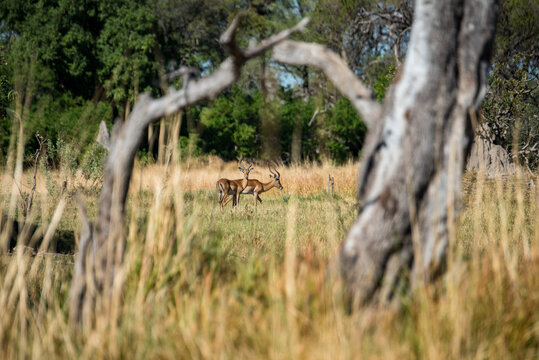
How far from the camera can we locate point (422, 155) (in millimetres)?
2721

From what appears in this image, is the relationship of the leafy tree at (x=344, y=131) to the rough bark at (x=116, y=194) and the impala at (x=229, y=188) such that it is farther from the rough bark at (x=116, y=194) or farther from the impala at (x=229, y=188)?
the rough bark at (x=116, y=194)

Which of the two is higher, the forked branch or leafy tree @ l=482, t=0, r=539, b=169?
leafy tree @ l=482, t=0, r=539, b=169

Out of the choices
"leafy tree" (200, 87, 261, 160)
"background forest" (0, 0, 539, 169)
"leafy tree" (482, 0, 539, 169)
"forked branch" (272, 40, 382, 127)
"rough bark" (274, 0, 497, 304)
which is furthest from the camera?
"leafy tree" (200, 87, 261, 160)

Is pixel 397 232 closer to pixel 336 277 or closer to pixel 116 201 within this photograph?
pixel 336 277

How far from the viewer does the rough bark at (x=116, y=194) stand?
9.11 ft

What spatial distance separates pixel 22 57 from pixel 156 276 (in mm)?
21939

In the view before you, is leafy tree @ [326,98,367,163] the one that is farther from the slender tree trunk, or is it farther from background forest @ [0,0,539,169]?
the slender tree trunk

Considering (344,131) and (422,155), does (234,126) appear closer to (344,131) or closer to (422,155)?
(344,131)

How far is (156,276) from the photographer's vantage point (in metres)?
3.00

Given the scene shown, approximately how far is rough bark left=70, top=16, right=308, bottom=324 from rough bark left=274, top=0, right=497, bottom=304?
676mm

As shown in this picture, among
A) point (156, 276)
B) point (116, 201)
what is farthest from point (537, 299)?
point (116, 201)

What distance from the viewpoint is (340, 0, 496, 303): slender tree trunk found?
2.70 metres

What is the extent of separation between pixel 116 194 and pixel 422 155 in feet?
5.28

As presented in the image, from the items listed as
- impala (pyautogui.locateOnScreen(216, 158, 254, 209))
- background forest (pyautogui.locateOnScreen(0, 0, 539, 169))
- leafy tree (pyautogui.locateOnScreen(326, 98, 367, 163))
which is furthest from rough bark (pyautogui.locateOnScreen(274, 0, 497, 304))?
leafy tree (pyautogui.locateOnScreen(326, 98, 367, 163))
